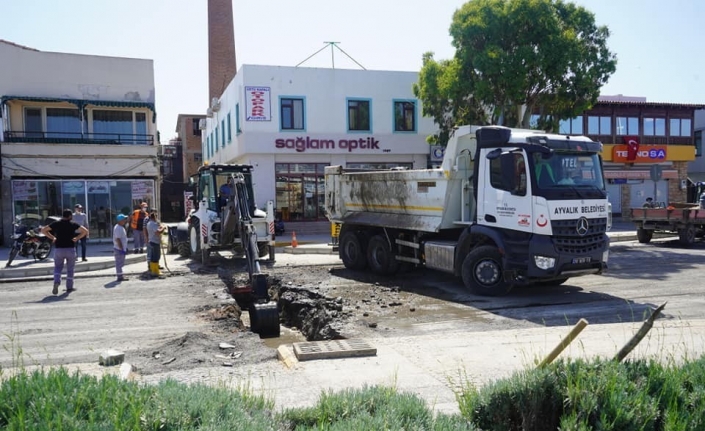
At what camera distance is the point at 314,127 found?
27.7 metres

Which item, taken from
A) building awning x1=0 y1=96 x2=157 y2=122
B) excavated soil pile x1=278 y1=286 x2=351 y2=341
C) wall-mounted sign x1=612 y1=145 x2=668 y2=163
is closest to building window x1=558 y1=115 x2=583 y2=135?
wall-mounted sign x1=612 y1=145 x2=668 y2=163

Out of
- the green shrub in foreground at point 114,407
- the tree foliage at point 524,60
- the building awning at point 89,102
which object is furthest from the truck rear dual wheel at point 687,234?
the building awning at point 89,102

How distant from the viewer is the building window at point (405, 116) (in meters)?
29.0

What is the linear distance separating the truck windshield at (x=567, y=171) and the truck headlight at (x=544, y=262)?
126 centimetres

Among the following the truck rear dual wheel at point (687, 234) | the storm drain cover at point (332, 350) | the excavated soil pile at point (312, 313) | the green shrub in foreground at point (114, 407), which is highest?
the green shrub in foreground at point (114, 407)

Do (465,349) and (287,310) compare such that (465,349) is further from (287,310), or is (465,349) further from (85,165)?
(85,165)

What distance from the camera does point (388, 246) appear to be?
1409 centimetres

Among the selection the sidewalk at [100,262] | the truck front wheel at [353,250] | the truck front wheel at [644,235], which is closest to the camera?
the truck front wheel at [353,250]

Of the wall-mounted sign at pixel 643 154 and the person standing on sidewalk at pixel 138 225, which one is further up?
the wall-mounted sign at pixel 643 154

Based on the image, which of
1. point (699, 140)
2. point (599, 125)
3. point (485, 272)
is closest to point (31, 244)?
point (485, 272)

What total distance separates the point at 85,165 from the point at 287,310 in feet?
54.6

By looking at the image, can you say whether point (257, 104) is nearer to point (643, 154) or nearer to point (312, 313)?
point (312, 313)

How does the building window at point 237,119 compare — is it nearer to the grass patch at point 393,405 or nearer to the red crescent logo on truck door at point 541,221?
the red crescent logo on truck door at point 541,221

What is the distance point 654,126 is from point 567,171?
95.6ft
